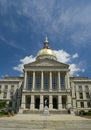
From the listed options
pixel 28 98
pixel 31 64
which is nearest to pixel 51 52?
pixel 31 64

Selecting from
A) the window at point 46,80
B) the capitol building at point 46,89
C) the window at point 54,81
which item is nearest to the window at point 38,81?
the capitol building at point 46,89

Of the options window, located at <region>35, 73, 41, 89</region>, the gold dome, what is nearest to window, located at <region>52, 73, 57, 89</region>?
window, located at <region>35, 73, 41, 89</region>

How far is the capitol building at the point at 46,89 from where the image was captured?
5278 centimetres

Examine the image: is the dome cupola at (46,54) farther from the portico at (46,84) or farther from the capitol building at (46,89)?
the portico at (46,84)

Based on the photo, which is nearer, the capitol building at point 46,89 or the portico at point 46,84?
the capitol building at point 46,89

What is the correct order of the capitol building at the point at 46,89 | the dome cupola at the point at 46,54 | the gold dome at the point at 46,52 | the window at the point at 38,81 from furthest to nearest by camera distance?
the gold dome at the point at 46,52 → the dome cupola at the point at 46,54 → the window at the point at 38,81 → the capitol building at the point at 46,89

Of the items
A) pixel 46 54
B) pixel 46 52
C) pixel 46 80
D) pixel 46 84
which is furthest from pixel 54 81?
pixel 46 52

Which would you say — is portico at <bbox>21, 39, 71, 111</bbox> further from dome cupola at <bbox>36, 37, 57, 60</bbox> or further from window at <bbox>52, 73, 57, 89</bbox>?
dome cupola at <bbox>36, 37, 57, 60</bbox>

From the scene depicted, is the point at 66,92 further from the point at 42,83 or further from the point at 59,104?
the point at 42,83

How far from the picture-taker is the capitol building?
173 feet

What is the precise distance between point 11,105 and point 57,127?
48.4 meters

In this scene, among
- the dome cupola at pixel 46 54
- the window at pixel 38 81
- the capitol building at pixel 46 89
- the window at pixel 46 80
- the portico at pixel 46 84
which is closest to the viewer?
the capitol building at pixel 46 89

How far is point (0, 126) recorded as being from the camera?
63.7 feet

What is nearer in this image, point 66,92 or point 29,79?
point 66,92
